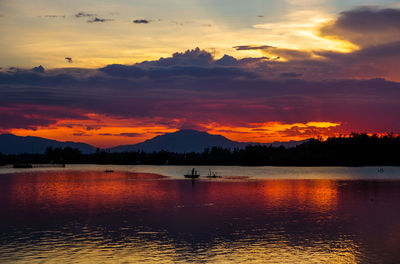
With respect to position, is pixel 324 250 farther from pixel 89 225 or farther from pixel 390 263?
pixel 89 225

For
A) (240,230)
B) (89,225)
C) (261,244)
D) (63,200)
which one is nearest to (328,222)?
(240,230)

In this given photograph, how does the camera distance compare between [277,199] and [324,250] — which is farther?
[277,199]

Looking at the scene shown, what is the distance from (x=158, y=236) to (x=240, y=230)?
31.4 feet

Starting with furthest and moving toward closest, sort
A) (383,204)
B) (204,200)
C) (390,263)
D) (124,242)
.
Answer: (204,200)
(383,204)
(124,242)
(390,263)

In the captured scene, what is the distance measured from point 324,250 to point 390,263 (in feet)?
20.3

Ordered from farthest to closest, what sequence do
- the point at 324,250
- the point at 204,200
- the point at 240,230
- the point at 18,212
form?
the point at 204,200, the point at 18,212, the point at 240,230, the point at 324,250

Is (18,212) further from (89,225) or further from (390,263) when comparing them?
(390,263)

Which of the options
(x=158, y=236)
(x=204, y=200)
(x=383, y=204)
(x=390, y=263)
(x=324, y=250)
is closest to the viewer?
(x=390, y=263)

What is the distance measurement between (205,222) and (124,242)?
46.4ft

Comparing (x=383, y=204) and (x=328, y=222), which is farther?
(x=383, y=204)

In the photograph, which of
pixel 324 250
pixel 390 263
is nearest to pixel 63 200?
pixel 324 250

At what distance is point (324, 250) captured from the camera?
38.7 metres

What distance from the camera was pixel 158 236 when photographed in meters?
44.6

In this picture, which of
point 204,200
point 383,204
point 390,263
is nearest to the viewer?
point 390,263
